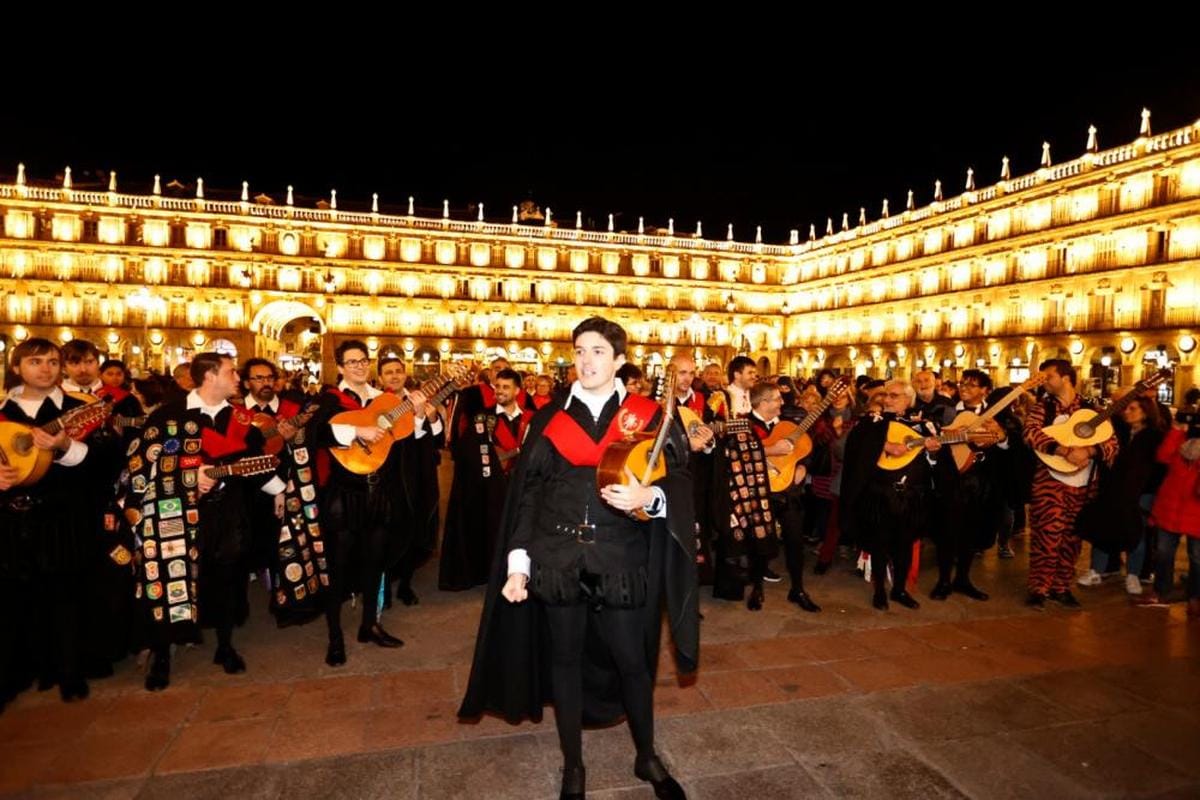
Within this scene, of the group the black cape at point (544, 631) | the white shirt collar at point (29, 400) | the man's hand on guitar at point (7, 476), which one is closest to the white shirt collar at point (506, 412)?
the white shirt collar at point (29, 400)

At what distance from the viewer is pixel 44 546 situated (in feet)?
13.1

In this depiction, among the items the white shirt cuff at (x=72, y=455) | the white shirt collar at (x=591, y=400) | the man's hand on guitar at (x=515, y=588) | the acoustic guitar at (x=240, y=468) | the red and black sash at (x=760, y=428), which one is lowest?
the man's hand on guitar at (x=515, y=588)

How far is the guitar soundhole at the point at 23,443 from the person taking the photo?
3771 mm

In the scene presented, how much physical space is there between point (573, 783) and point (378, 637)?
2.44 meters

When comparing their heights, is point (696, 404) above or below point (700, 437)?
above

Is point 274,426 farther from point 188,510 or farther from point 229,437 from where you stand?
point 188,510

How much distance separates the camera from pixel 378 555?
486 centimetres

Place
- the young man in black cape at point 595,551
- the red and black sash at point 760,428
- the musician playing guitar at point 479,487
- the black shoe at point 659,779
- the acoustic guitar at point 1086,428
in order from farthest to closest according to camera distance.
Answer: the musician playing guitar at point 479,487 → the red and black sash at point 760,428 → the acoustic guitar at point 1086,428 → the black shoe at point 659,779 → the young man in black cape at point 595,551

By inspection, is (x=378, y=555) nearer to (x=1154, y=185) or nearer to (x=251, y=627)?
(x=251, y=627)

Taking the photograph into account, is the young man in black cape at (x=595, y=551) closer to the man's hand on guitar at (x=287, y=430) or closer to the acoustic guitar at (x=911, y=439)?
the man's hand on guitar at (x=287, y=430)

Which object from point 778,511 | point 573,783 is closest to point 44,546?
point 573,783

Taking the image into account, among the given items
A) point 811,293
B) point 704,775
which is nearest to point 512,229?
point 811,293

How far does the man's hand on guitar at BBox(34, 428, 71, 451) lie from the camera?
376 cm

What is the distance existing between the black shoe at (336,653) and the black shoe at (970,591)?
5294 millimetres
